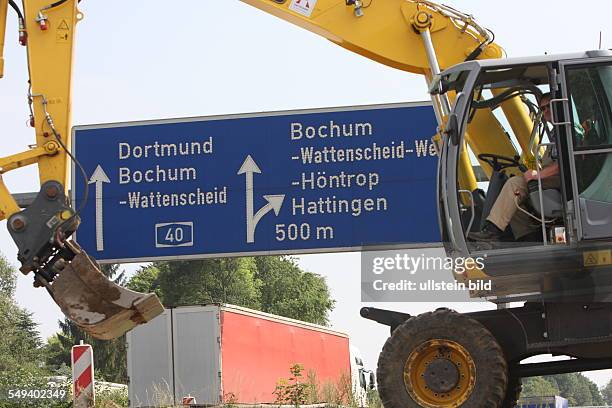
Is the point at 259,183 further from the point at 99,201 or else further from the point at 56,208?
the point at 56,208

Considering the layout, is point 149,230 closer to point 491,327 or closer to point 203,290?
point 491,327

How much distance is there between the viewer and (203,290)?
7131 centimetres

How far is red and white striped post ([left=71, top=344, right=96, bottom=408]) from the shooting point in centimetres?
2084

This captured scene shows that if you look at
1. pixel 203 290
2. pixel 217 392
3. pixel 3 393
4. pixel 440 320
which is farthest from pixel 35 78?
pixel 203 290

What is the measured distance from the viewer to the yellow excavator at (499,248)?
38.7ft

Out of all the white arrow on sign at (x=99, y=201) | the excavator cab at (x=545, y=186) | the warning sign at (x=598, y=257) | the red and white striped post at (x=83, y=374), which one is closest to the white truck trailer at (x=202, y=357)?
the red and white striped post at (x=83, y=374)

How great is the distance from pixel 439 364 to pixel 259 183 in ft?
26.2

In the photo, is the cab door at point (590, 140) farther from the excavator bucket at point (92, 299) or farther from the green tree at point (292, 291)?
the green tree at point (292, 291)

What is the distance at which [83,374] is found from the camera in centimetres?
2141

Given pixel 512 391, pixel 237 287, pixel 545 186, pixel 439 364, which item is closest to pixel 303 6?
pixel 545 186

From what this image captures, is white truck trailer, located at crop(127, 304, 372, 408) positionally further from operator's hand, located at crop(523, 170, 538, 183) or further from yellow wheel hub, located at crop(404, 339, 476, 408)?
operator's hand, located at crop(523, 170, 538, 183)

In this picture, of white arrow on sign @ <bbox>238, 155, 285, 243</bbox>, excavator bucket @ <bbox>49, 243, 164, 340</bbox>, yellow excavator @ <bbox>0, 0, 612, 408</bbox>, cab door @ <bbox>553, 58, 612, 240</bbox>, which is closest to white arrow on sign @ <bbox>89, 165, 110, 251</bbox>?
white arrow on sign @ <bbox>238, 155, 285, 243</bbox>

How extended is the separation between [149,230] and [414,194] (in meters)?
3.88

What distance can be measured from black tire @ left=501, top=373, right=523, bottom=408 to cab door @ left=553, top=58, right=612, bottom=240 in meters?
1.76
